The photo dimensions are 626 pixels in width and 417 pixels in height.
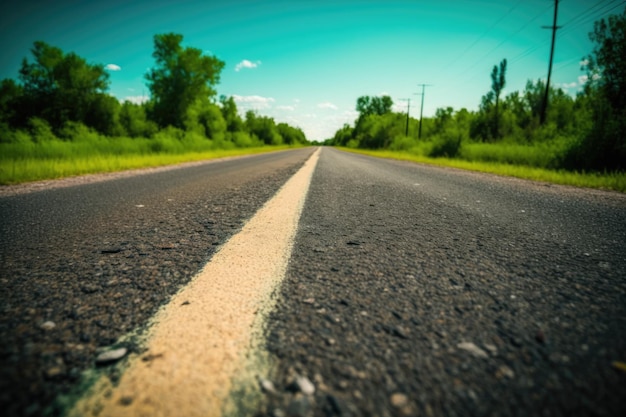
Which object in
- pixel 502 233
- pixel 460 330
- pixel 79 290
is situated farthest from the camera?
pixel 502 233

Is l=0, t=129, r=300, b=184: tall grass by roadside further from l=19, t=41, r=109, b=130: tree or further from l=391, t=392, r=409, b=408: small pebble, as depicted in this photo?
l=391, t=392, r=409, b=408: small pebble

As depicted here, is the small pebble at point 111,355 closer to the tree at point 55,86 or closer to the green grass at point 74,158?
the green grass at point 74,158

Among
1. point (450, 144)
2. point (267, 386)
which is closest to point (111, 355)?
point (267, 386)

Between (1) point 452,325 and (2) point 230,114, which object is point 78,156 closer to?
(1) point 452,325

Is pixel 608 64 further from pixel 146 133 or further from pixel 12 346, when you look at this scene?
pixel 146 133

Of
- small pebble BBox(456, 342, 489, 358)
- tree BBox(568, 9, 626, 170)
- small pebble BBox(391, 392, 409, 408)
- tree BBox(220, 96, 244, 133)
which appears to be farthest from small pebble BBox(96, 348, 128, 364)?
tree BBox(220, 96, 244, 133)

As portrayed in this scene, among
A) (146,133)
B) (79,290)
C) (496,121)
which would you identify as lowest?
(79,290)

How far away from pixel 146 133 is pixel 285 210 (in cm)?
3196

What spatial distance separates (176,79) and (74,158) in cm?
2268

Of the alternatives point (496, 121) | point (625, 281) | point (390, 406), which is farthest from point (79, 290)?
point (496, 121)

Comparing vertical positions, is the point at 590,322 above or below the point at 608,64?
below

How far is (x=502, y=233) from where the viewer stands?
6.47 feet

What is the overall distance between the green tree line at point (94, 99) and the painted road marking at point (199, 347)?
78.8 ft

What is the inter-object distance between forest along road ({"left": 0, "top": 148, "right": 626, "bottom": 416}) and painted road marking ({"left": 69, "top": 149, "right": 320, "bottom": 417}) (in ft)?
0.11
